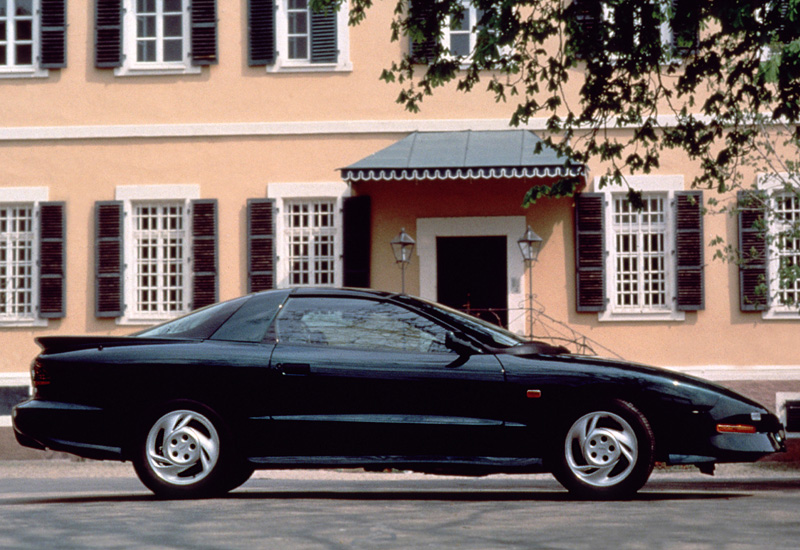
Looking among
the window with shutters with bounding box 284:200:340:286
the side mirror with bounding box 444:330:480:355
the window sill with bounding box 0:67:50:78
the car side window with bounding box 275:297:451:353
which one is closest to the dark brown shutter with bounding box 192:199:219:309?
the window with shutters with bounding box 284:200:340:286

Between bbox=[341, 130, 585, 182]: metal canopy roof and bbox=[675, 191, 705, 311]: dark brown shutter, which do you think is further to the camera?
bbox=[675, 191, 705, 311]: dark brown shutter

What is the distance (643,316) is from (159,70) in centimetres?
773

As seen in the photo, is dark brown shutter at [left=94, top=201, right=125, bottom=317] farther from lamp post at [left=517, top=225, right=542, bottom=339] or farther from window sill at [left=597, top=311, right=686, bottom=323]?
window sill at [left=597, top=311, right=686, bottom=323]

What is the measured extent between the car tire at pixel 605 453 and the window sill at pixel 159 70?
38.2 ft

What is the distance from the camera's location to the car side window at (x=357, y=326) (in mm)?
8148

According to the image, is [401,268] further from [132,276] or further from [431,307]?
[431,307]

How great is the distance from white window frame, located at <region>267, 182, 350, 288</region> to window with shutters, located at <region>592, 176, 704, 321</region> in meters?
3.69

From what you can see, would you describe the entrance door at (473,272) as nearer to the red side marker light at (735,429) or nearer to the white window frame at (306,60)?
the white window frame at (306,60)

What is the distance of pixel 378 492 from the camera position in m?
9.30

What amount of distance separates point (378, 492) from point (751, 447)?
283cm

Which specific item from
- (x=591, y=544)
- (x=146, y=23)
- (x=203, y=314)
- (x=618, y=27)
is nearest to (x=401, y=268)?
(x=146, y=23)

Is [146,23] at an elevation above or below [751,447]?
above

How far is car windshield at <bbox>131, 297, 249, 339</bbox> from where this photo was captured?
841 centimetres

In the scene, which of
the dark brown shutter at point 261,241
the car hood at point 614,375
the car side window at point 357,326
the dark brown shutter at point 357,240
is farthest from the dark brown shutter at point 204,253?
the car hood at point 614,375
